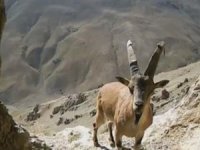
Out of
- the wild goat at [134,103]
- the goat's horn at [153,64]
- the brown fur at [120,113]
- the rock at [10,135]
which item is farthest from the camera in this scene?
the brown fur at [120,113]

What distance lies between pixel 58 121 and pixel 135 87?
99.2 metres

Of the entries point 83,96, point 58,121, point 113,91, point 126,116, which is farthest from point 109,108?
point 83,96

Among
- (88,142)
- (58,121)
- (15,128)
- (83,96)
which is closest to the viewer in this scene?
(15,128)

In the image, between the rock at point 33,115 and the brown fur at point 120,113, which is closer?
the brown fur at point 120,113

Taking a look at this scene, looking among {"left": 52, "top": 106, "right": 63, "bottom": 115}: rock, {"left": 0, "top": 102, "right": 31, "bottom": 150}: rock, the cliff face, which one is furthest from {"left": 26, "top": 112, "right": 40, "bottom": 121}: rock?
{"left": 0, "top": 102, "right": 31, "bottom": 150}: rock

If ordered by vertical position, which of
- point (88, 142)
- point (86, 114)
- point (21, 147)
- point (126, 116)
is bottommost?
point (86, 114)

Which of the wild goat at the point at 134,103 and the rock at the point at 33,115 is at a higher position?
the wild goat at the point at 134,103

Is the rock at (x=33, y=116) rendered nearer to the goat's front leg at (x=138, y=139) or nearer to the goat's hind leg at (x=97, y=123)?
the goat's hind leg at (x=97, y=123)

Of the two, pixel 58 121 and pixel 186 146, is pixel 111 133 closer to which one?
pixel 186 146

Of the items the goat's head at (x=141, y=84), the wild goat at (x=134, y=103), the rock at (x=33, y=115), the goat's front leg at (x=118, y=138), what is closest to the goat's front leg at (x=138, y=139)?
the wild goat at (x=134, y=103)

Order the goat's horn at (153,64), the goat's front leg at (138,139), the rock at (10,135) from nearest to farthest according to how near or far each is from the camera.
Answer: the rock at (10,135) → the goat's horn at (153,64) → the goat's front leg at (138,139)

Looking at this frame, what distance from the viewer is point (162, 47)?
62.2ft

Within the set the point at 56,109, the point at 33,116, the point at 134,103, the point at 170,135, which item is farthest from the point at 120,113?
the point at 33,116

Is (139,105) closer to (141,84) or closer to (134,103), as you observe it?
(134,103)
